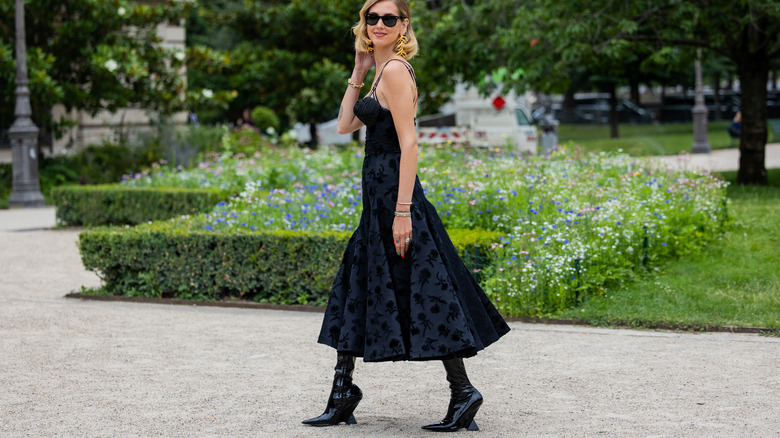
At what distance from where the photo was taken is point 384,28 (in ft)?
14.9

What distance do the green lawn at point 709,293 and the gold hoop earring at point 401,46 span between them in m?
3.25

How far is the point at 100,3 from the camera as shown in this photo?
784 inches

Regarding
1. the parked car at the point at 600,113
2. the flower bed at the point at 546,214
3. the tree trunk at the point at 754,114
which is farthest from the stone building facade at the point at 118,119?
the parked car at the point at 600,113

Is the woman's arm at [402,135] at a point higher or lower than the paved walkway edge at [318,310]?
higher

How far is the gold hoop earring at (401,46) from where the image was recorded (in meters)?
4.54

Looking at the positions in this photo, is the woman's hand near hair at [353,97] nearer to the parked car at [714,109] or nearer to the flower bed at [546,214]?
the flower bed at [546,214]

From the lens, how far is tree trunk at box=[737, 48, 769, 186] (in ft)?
51.6

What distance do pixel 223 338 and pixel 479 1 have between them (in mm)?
11785

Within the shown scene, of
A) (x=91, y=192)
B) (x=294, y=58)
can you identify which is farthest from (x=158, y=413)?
(x=294, y=58)

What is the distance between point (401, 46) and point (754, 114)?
1260 centimetres

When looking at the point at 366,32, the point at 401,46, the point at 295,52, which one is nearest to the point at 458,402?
the point at 401,46

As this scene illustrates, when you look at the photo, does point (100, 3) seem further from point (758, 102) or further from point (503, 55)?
point (758, 102)

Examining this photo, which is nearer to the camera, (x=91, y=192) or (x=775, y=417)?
(x=775, y=417)

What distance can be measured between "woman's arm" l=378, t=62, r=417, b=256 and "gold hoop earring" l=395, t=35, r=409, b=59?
0.32ft
